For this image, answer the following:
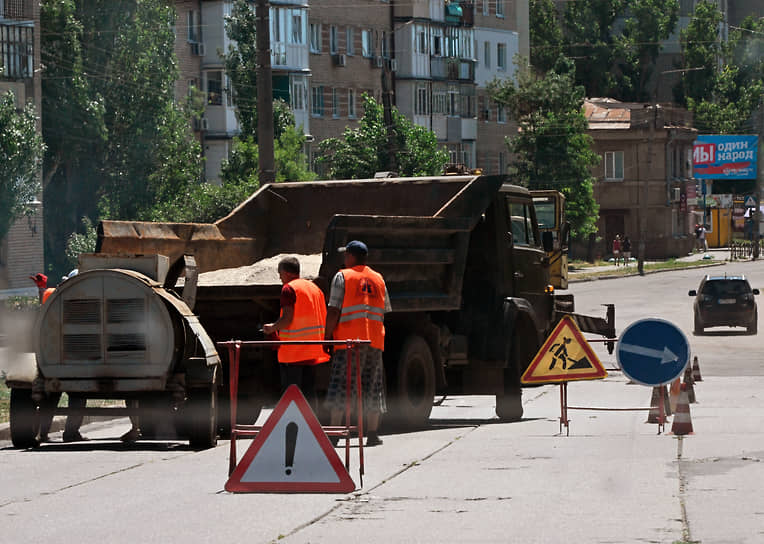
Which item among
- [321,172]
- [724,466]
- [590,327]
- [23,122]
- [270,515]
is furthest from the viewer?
[321,172]

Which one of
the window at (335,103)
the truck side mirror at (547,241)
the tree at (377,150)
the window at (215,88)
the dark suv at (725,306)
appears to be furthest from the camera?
the window at (335,103)

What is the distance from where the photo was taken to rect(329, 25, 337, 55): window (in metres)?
76.9

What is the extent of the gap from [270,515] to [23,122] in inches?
1458

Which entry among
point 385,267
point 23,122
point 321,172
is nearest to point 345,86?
point 321,172

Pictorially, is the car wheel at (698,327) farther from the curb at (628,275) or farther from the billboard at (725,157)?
the billboard at (725,157)

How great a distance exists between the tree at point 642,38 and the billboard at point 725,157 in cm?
1326

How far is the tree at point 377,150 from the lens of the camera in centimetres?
5847

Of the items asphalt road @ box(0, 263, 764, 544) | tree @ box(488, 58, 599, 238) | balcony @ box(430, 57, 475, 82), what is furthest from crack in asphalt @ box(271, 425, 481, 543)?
balcony @ box(430, 57, 475, 82)

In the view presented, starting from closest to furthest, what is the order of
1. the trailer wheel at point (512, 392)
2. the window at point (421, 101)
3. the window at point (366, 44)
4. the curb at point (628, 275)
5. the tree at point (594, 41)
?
1. the trailer wheel at point (512, 392)
2. the curb at point (628, 275)
3. the window at point (366, 44)
4. the window at point (421, 101)
5. the tree at point (594, 41)

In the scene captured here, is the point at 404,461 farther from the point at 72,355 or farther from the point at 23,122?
the point at 23,122

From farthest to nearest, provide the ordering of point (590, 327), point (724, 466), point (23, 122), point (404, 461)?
point (23, 122) < point (590, 327) < point (404, 461) < point (724, 466)

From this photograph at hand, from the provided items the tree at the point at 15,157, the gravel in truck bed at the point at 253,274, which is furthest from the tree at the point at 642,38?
the gravel in truck bed at the point at 253,274

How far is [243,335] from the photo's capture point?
14883 millimetres

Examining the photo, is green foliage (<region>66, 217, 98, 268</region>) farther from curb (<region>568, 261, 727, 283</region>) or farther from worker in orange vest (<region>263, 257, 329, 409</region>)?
worker in orange vest (<region>263, 257, 329, 409</region>)
